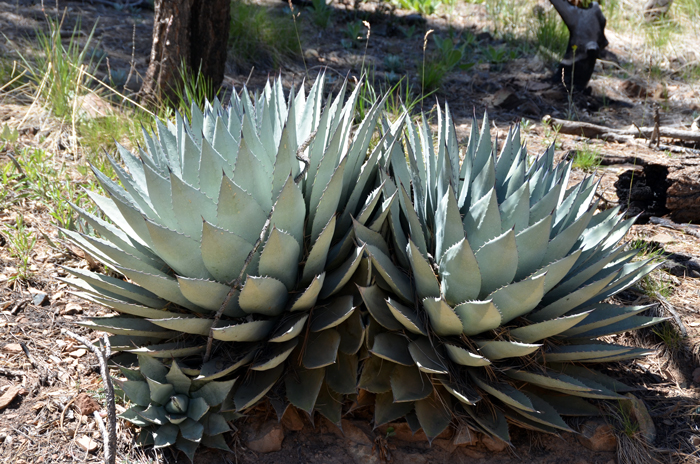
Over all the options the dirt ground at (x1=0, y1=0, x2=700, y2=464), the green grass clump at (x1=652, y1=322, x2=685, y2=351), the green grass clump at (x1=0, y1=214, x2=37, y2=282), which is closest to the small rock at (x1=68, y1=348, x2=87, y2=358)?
the dirt ground at (x1=0, y1=0, x2=700, y2=464)

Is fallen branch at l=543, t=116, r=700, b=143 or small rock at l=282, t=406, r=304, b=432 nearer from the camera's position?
small rock at l=282, t=406, r=304, b=432

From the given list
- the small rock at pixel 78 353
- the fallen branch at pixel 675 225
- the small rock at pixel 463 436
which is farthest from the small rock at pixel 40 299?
the fallen branch at pixel 675 225

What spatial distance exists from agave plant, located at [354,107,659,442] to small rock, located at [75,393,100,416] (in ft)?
3.50

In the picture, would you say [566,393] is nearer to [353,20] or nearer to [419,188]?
[419,188]

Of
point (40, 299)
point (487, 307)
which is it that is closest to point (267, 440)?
point (487, 307)

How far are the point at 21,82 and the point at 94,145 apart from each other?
121cm

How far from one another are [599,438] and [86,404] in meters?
1.99

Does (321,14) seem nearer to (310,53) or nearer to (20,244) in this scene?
(310,53)

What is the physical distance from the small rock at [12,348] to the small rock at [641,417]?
2.53 m

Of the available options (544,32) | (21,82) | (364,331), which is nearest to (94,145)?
(21,82)

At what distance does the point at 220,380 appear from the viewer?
6.62 ft

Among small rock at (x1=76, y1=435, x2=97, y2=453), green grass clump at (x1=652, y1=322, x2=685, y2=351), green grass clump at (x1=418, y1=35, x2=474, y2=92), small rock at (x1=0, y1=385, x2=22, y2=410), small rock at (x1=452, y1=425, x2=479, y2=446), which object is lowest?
small rock at (x1=76, y1=435, x2=97, y2=453)

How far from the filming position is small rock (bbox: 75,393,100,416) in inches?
82.7

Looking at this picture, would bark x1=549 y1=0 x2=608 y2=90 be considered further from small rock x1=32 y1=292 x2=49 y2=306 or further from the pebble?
small rock x1=32 y1=292 x2=49 y2=306
